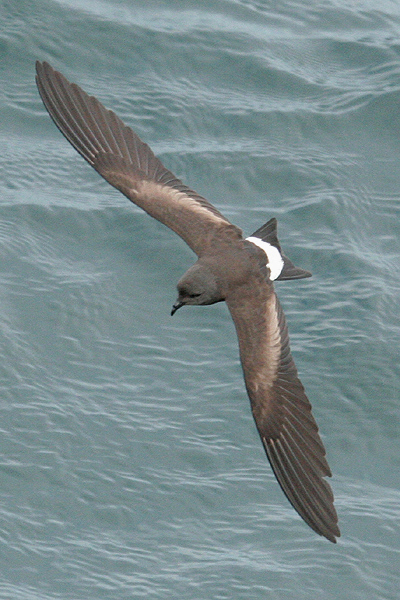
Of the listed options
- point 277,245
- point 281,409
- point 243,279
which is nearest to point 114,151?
point 277,245

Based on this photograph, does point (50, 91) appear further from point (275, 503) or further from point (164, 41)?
point (164, 41)

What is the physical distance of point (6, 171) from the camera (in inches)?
451

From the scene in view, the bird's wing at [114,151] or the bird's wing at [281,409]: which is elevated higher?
the bird's wing at [114,151]

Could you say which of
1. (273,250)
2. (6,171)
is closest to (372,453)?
(273,250)

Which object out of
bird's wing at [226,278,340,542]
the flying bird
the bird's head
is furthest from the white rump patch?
the bird's head

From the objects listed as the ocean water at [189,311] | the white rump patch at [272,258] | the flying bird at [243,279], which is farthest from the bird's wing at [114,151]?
the ocean water at [189,311]

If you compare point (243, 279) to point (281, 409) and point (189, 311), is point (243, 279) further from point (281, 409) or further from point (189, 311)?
point (189, 311)

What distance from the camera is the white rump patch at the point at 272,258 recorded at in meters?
7.89

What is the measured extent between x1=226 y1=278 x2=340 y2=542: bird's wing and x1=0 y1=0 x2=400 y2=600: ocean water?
152 centimetres

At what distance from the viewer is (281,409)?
7.39m

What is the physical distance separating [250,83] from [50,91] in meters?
4.18

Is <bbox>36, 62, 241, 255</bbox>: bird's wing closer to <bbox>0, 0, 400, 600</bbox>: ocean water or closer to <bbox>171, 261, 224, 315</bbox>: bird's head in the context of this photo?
<bbox>171, 261, 224, 315</bbox>: bird's head

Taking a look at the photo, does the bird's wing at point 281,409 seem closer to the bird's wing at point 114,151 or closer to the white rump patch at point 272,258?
the white rump patch at point 272,258

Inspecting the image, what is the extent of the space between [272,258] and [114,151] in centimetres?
155
